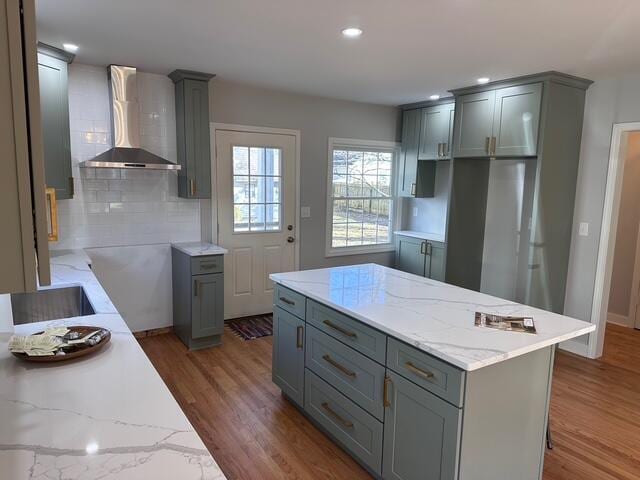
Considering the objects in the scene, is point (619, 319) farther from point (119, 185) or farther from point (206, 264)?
point (119, 185)

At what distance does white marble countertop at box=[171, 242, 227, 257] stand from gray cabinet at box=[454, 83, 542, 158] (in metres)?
2.55

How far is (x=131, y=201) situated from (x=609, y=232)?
4.31 meters

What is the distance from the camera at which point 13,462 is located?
1037mm

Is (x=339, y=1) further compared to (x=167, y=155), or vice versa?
(x=167, y=155)

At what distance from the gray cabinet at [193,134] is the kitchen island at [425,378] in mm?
1889

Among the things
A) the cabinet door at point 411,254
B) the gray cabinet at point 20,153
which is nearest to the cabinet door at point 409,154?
the cabinet door at point 411,254

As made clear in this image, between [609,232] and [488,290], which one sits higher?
[609,232]

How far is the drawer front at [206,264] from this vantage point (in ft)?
12.9

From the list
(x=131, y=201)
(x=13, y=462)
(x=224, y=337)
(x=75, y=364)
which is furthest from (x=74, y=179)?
(x=13, y=462)

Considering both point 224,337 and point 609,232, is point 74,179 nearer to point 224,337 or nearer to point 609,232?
point 224,337

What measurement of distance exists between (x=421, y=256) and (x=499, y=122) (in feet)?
6.12

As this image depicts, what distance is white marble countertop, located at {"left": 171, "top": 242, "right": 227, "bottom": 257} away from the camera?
12.9ft

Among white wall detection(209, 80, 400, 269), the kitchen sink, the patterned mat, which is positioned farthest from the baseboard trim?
the kitchen sink

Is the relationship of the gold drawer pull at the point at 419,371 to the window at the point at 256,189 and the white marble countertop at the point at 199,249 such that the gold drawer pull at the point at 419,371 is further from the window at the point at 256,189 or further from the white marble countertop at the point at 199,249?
the window at the point at 256,189
